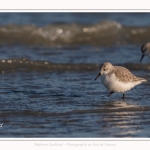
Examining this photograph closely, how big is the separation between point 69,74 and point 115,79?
2.40 meters

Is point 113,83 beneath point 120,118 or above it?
above

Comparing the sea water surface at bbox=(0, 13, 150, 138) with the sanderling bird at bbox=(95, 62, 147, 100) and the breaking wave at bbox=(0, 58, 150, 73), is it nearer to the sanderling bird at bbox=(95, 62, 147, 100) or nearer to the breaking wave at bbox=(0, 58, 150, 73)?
the breaking wave at bbox=(0, 58, 150, 73)

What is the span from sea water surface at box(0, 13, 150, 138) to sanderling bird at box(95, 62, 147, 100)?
0.77 ft

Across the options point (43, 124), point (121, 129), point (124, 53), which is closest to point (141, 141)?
point (121, 129)

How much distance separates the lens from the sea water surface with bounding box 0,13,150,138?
7.37 meters

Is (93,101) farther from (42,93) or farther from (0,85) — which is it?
(0,85)

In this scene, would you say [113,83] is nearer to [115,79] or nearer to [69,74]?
[115,79]

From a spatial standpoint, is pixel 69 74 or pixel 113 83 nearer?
pixel 113 83

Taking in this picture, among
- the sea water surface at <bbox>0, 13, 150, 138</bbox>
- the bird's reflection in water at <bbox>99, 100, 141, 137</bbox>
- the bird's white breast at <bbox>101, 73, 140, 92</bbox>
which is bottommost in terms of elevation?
the bird's reflection in water at <bbox>99, 100, 141, 137</bbox>

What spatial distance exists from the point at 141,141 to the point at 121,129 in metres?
0.53

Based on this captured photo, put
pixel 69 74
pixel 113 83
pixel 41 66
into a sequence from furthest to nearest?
pixel 41 66
pixel 69 74
pixel 113 83

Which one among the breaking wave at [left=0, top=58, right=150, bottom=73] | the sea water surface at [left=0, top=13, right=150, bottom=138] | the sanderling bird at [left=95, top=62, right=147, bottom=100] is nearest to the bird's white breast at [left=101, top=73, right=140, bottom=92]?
the sanderling bird at [left=95, top=62, right=147, bottom=100]

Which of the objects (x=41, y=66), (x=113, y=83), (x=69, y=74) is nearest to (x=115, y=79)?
(x=113, y=83)

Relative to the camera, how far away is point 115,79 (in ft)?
28.5
